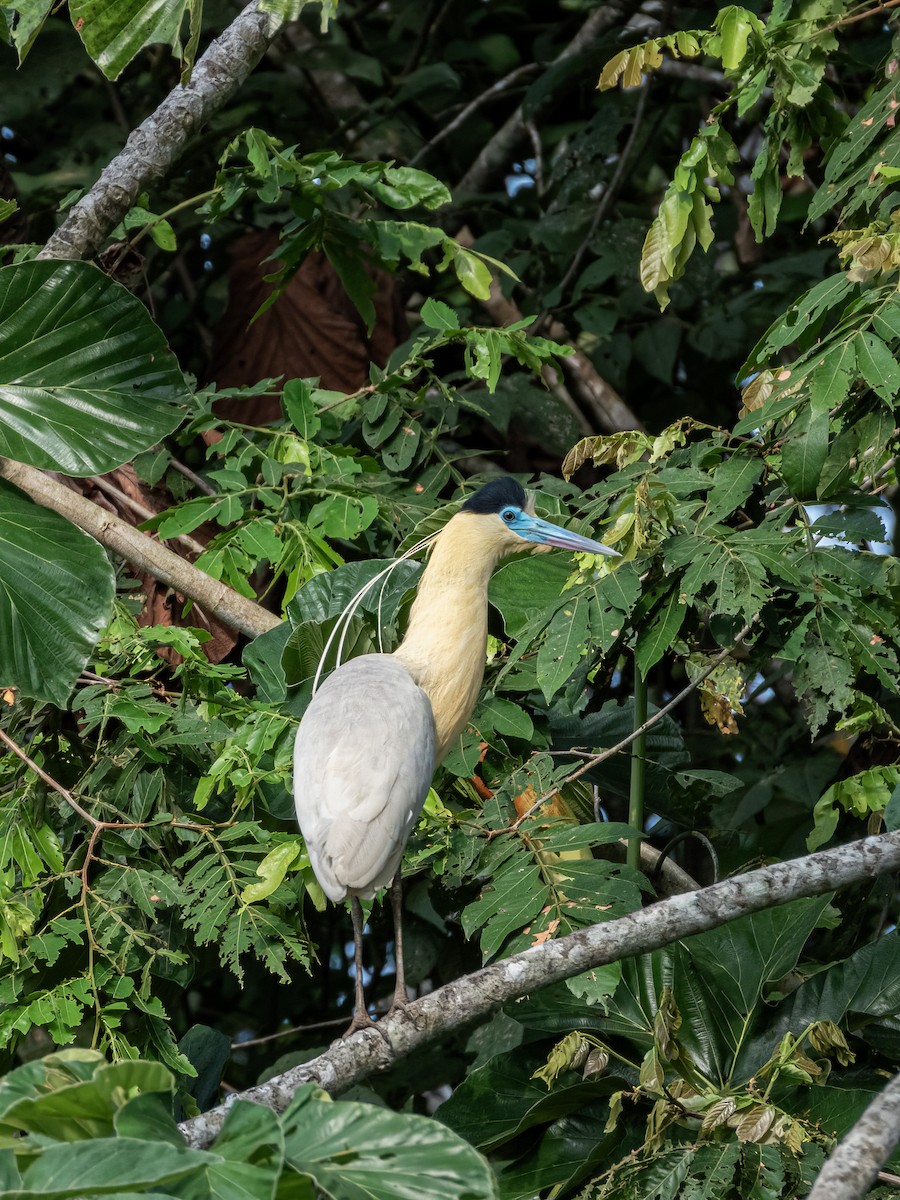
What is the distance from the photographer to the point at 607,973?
230cm

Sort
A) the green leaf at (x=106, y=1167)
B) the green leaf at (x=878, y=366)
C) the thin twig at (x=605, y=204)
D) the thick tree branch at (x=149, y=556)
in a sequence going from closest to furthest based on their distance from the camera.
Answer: the green leaf at (x=106, y=1167) → the green leaf at (x=878, y=366) → the thick tree branch at (x=149, y=556) → the thin twig at (x=605, y=204)

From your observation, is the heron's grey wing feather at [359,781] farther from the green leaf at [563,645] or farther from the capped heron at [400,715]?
the green leaf at [563,645]

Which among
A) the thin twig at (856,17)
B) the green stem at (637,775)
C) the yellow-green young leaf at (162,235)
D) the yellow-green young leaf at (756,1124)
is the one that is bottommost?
the yellow-green young leaf at (756,1124)

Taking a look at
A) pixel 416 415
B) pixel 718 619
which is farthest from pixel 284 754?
pixel 416 415

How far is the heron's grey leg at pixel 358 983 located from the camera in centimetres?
242

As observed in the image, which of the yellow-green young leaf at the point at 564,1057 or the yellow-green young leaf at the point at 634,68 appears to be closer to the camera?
the yellow-green young leaf at the point at 564,1057

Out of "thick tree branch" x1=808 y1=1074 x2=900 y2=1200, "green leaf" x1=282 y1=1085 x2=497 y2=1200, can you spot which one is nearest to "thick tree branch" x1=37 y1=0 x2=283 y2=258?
"green leaf" x1=282 y1=1085 x2=497 y2=1200

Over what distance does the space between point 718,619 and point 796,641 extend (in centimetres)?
16

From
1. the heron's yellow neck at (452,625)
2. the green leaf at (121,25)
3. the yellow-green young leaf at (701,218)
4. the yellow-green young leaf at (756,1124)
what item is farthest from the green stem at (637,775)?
the green leaf at (121,25)

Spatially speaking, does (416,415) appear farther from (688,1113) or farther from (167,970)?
(688,1113)

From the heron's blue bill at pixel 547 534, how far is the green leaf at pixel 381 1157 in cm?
131

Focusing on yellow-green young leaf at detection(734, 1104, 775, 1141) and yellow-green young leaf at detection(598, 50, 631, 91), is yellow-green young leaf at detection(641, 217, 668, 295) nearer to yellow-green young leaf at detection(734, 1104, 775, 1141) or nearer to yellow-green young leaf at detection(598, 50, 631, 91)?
yellow-green young leaf at detection(598, 50, 631, 91)

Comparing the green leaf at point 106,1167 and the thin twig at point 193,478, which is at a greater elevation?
the green leaf at point 106,1167

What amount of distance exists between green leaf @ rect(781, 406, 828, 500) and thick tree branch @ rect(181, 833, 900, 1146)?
67cm
